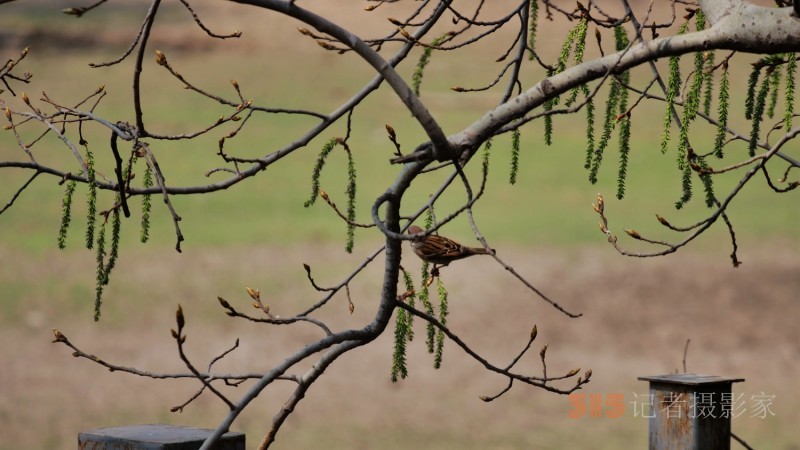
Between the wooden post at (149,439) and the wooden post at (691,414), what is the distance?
4.11ft

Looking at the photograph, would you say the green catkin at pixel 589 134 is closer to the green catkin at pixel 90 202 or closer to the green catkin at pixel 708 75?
the green catkin at pixel 708 75

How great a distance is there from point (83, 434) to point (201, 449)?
0.85 ft

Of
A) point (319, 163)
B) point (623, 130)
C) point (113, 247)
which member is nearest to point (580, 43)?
point (623, 130)

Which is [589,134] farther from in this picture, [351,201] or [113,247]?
[113,247]

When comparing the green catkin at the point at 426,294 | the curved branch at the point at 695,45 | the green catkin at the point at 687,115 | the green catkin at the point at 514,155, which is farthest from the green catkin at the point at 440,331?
the green catkin at the point at 687,115

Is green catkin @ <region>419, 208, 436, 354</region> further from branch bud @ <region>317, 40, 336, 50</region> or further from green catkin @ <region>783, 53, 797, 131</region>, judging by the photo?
green catkin @ <region>783, 53, 797, 131</region>

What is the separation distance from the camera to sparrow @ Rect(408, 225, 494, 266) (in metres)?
2.56

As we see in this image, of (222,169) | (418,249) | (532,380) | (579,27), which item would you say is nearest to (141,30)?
(222,169)

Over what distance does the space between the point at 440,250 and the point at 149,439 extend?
40.0 inches

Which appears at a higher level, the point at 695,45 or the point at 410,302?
the point at 695,45

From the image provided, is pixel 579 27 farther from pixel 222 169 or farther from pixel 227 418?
pixel 227 418

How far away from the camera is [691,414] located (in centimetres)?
254

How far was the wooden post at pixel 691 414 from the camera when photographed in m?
2.54

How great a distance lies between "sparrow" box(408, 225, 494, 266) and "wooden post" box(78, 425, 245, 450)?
0.85 m
